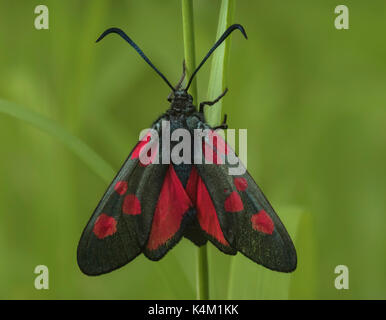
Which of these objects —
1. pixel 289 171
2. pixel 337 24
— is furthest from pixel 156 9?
pixel 289 171

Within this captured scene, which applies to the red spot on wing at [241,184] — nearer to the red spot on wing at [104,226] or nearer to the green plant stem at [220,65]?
the green plant stem at [220,65]

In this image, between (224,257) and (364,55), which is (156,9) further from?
(224,257)

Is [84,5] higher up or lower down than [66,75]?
higher up

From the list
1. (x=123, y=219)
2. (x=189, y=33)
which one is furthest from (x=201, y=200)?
(x=189, y=33)

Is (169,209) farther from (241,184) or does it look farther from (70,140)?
(70,140)

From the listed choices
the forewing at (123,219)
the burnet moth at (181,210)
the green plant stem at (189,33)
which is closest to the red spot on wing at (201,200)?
the burnet moth at (181,210)
